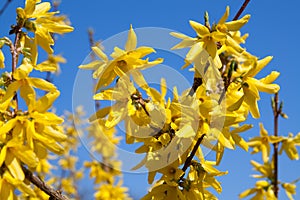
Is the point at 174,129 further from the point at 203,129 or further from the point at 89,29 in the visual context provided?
the point at 89,29

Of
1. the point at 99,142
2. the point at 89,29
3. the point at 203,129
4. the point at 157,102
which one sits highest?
the point at 89,29

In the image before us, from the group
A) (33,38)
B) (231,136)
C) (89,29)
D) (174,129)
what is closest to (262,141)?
(231,136)

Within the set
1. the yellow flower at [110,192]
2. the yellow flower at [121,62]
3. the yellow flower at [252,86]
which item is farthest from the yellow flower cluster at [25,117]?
the yellow flower at [110,192]

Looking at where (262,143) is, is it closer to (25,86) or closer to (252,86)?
(252,86)

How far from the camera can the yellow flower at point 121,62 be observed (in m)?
1.63

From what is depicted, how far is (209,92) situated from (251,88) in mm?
232

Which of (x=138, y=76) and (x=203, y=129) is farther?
(x=138, y=76)

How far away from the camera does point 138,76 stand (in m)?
1.67

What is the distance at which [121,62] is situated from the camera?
65.9 inches

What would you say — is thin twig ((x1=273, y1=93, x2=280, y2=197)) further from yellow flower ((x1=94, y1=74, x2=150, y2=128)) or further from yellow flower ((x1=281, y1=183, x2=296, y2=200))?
yellow flower ((x1=94, y1=74, x2=150, y2=128))

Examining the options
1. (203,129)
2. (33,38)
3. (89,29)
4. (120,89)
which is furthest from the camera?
(89,29)

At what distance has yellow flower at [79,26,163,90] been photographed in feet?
5.34

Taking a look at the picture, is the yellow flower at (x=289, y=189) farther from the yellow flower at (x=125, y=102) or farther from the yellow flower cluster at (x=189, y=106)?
the yellow flower at (x=125, y=102)

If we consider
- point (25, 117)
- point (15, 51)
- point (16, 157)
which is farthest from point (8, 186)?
point (15, 51)
